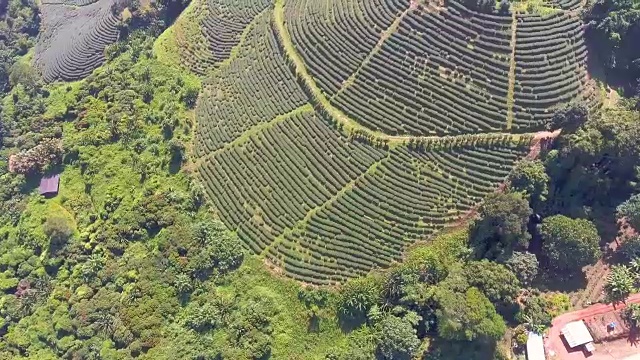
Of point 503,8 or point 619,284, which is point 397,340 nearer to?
point 619,284

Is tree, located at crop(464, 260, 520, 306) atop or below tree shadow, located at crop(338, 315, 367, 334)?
below

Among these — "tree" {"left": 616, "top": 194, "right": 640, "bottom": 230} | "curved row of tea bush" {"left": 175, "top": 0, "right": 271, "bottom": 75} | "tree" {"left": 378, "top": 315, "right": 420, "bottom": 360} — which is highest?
"curved row of tea bush" {"left": 175, "top": 0, "right": 271, "bottom": 75}

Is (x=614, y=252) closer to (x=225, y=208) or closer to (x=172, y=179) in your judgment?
(x=225, y=208)

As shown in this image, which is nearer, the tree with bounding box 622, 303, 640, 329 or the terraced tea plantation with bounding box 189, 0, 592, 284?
the tree with bounding box 622, 303, 640, 329

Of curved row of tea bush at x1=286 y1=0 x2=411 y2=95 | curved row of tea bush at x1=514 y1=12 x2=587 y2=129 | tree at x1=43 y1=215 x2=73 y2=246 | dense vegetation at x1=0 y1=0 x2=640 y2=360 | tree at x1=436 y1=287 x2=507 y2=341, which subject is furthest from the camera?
tree at x1=43 y1=215 x2=73 y2=246

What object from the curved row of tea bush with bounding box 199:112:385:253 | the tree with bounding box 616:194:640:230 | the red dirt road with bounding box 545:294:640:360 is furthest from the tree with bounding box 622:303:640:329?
the curved row of tea bush with bounding box 199:112:385:253

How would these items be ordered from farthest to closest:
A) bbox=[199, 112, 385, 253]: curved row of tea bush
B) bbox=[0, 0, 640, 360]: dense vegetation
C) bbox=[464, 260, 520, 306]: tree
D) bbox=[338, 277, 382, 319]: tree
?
bbox=[199, 112, 385, 253]: curved row of tea bush → bbox=[338, 277, 382, 319]: tree → bbox=[0, 0, 640, 360]: dense vegetation → bbox=[464, 260, 520, 306]: tree

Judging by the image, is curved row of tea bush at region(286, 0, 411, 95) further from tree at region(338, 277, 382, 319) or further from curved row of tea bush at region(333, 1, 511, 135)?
tree at region(338, 277, 382, 319)

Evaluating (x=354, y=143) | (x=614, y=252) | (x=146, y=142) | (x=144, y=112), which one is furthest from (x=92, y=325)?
(x=614, y=252)
